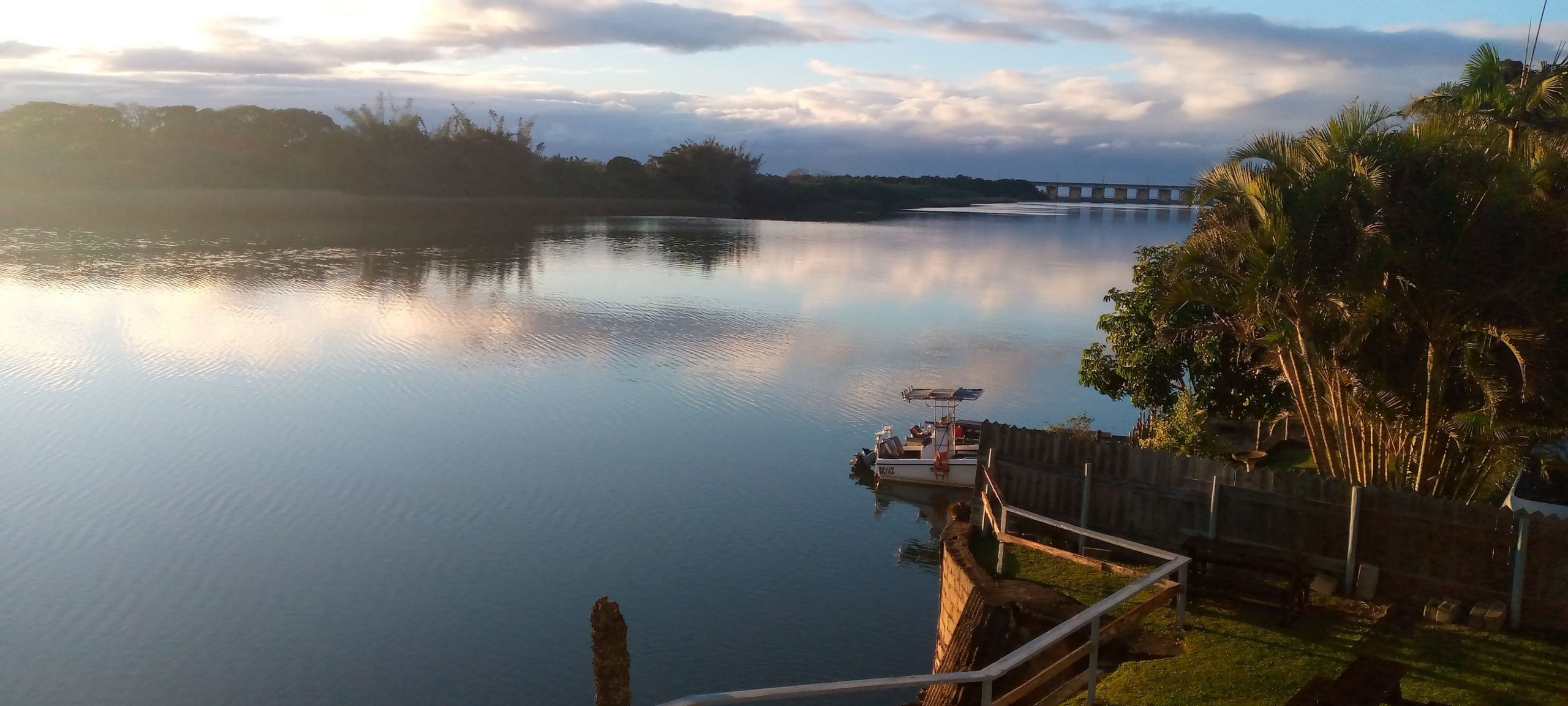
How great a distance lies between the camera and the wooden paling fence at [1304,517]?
13.2m

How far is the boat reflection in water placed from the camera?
82.4 feet

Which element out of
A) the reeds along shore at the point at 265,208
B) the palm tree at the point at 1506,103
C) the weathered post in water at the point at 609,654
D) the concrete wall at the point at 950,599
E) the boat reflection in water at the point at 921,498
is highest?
the palm tree at the point at 1506,103

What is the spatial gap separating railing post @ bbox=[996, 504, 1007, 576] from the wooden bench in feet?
9.82

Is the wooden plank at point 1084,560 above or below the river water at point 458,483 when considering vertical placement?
above

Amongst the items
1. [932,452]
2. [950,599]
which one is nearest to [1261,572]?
[950,599]

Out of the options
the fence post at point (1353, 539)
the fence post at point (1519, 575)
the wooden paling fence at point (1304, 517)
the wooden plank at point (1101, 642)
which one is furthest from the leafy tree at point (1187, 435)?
the fence post at point (1519, 575)

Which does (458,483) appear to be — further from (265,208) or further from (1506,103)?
(265,208)

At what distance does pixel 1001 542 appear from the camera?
17.3 metres

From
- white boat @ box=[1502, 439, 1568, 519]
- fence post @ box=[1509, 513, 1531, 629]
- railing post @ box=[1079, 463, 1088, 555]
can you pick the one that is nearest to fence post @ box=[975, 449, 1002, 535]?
railing post @ box=[1079, 463, 1088, 555]

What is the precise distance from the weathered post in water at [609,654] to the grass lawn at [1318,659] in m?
5.50

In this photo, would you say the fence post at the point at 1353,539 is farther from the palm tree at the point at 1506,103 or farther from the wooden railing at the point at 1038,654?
the palm tree at the point at 1506,103

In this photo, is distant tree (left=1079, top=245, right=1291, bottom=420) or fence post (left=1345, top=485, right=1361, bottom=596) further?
distant tree (left=1079, top=245, right=1291, bottom=420)

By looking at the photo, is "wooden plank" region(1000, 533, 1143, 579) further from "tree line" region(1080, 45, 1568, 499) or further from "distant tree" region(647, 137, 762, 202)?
"distant tree" region(647, 137, 762, 202)

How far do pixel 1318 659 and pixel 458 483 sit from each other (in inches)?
739
